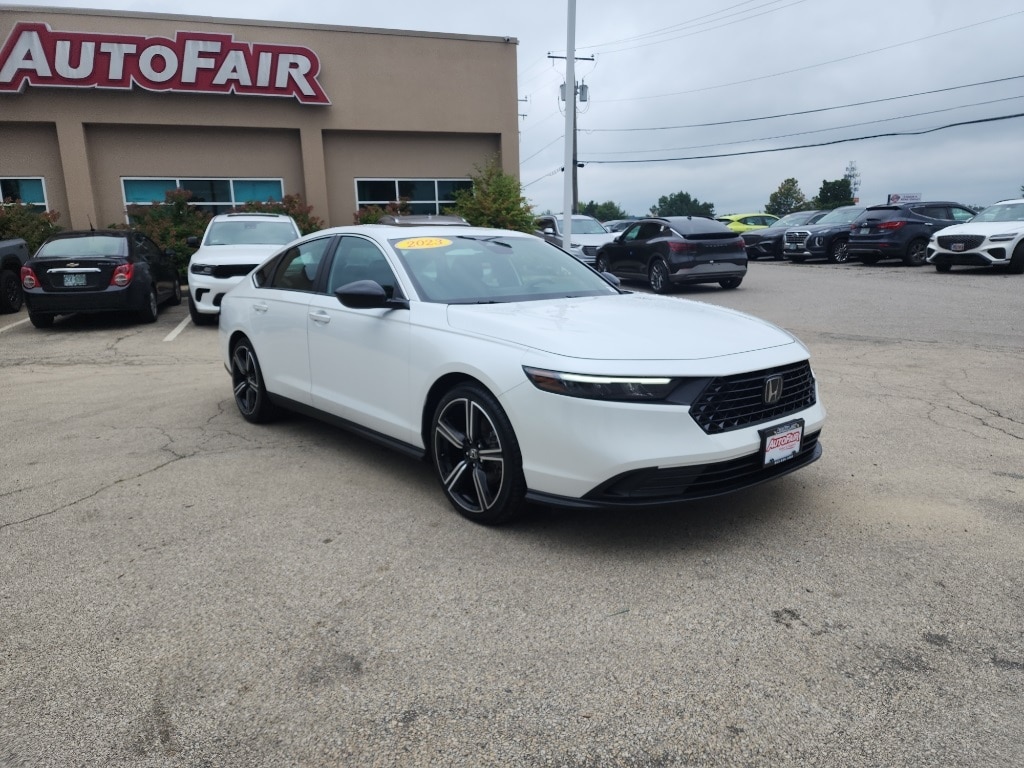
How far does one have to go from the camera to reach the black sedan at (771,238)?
82.9 feet

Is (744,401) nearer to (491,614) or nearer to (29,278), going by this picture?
(491,614)

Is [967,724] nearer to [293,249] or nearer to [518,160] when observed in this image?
[293,249]

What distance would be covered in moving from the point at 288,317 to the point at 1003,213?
59.4 ft

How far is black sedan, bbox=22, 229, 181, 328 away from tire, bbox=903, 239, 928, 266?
17.7 m

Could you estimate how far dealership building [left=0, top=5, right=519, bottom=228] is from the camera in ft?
59.7

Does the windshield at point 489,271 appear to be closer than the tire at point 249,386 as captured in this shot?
Yes

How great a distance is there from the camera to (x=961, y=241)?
1723cm

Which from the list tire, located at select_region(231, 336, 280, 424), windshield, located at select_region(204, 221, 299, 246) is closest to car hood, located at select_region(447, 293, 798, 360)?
tire, located at select_region(231, 336, 280, 424)

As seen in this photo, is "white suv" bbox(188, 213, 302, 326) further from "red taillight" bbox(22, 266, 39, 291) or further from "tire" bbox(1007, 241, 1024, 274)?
"tire" bbox(1007, 241, 1024, 274)

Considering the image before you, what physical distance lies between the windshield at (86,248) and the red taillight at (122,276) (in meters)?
0.33

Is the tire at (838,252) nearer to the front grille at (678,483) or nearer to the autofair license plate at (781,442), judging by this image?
the autofair license plate at (781,442)

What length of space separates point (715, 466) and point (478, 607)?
4.15ft

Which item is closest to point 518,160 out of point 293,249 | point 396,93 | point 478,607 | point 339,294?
point 396,93

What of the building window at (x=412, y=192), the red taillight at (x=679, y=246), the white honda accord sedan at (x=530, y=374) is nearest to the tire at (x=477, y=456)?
the white honda accord sedan at (x=530, y=374)
